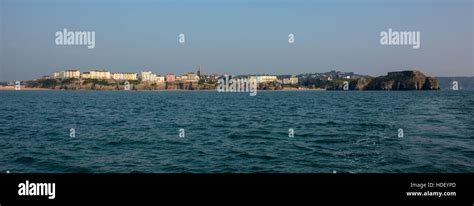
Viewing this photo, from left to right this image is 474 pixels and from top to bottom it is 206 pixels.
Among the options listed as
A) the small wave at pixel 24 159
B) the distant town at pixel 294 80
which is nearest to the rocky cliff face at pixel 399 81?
the distant town at pixel 294 80

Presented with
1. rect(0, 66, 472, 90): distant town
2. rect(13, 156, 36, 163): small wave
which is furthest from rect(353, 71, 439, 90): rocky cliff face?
rect(13, 156, 36, 163): small wave

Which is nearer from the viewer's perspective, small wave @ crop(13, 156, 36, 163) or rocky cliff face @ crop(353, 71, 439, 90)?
small wave @ crop(13, 156, 36, 163)
